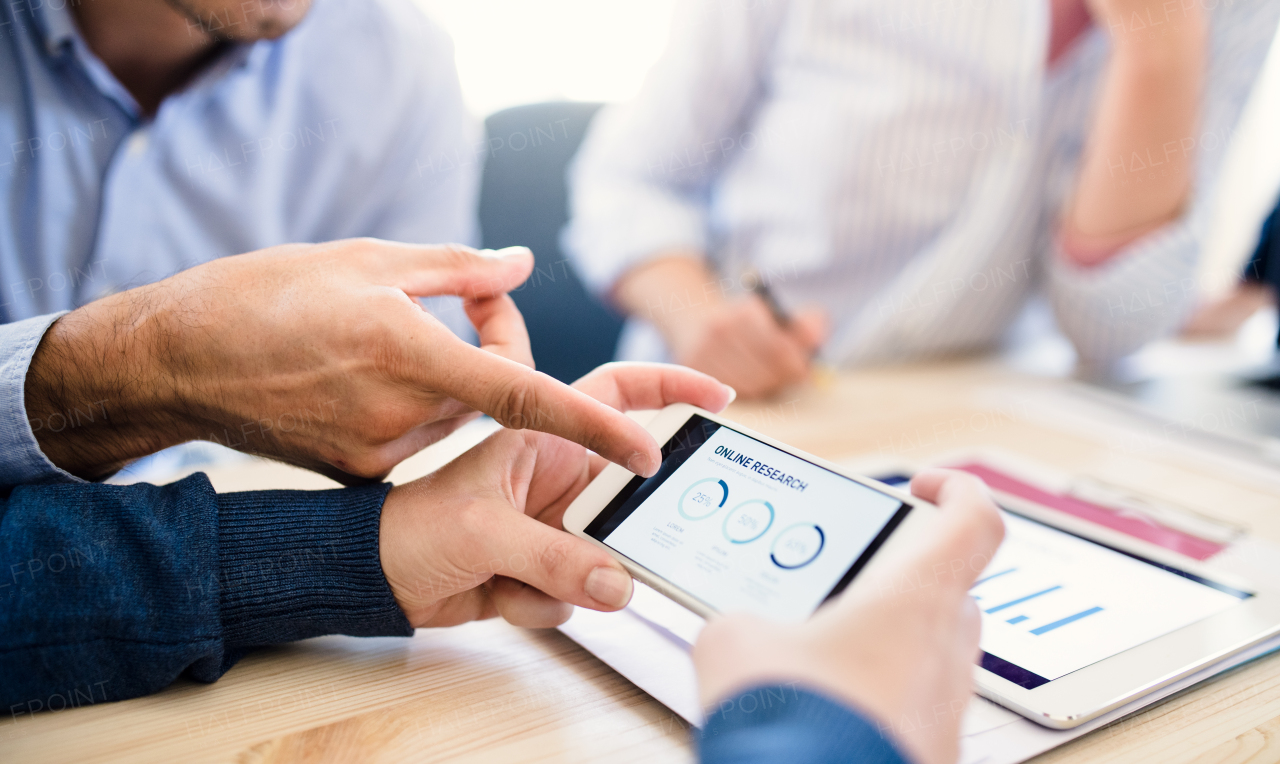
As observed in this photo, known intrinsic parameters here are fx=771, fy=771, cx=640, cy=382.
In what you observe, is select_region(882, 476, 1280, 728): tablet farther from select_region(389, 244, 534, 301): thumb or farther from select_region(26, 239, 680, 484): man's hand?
select_region(389, 244, 534, 301): thumb

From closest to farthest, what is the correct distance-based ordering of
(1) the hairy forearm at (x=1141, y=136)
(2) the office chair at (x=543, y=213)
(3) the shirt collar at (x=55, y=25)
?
1. (3) the shirt collar at (x=55, y=25)
2. (1) the hairy forearm at (x=1141, y=136)
3. (2) the office chair at (x=543, y=213)

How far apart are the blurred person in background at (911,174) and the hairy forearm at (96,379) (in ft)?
2.09

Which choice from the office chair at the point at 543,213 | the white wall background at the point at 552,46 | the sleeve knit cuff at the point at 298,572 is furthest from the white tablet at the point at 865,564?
the white wall background at the point at 552,46

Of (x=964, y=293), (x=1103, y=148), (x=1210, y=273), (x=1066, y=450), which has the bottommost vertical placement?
(x=1066, y=450)

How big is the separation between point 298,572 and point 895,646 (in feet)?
1.08

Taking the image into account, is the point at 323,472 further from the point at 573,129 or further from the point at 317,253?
the point at 573,129

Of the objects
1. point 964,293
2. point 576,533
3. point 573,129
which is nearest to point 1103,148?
point 964,293

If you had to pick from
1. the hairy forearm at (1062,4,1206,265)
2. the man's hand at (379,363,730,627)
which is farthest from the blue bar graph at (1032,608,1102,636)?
the hairy forearm at (1062,4,1206,265)

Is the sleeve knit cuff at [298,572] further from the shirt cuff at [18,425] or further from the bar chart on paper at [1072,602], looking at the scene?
the bar chart on paper at [1072,602]

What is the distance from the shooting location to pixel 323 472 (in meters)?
0.53

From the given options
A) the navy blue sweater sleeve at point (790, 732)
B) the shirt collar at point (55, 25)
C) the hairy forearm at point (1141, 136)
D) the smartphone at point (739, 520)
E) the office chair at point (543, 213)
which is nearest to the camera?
the navy blue sweater sleeve at point (790, 732)

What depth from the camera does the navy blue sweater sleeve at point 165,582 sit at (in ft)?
1.31

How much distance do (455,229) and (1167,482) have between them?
96cm

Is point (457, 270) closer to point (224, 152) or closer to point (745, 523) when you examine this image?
point (745, 523)
